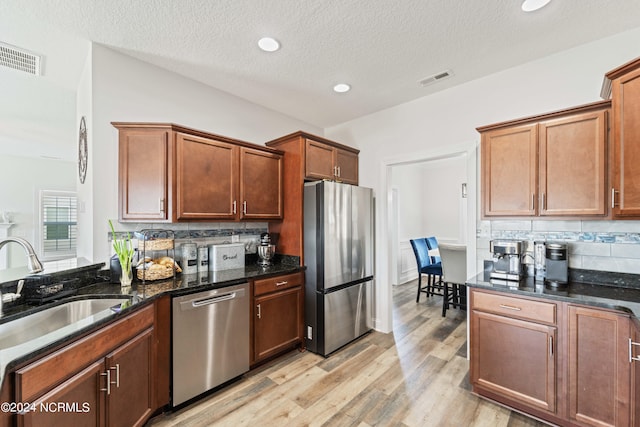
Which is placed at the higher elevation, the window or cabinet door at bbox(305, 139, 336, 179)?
cabinet door at bbox(305, 139, 336, 179)

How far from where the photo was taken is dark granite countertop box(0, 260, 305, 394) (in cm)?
107

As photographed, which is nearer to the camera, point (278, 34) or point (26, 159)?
point (278, 34)

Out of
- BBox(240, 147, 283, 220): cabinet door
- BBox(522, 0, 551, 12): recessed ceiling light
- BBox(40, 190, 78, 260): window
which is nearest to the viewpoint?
BBox(522, 0, 551, 12): recessed ceiling light

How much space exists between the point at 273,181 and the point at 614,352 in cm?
291

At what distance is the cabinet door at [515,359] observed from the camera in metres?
1.77

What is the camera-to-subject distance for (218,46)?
215 centimetres

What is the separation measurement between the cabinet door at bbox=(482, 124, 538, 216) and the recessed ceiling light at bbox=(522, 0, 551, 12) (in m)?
0.79

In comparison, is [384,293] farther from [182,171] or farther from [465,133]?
[182,171]

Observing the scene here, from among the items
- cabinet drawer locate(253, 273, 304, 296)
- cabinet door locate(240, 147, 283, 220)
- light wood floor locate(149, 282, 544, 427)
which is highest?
cabinet door locate(240, 147, 283, 220)

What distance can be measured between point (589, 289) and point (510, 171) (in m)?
1.00

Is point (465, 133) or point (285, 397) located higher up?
point (465, 133)

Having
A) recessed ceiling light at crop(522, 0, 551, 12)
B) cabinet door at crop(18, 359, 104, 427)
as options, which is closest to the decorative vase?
cabinet door at crop(18, 359, 104, 427)

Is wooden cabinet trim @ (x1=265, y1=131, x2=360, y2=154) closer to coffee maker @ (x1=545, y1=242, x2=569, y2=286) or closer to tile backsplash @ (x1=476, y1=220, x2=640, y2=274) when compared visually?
tile backsplash @ (x1=476, y1=220, x2=640, y2=274)

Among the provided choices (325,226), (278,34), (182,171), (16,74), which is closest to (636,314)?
(325,226)
